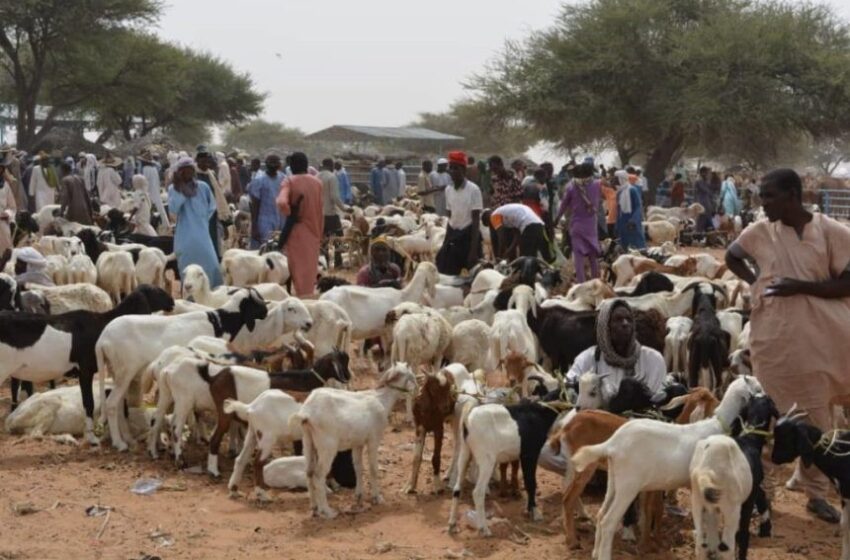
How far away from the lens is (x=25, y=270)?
11.0 metres

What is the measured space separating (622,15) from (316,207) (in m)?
25.1

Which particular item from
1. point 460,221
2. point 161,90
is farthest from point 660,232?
point 161,90

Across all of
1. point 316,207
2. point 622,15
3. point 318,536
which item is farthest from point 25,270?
point 622,15

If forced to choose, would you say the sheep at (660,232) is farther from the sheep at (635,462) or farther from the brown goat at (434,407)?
the sheep at (635,462)

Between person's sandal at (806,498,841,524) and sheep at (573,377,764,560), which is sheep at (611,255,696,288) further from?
sheep at (573,377,764,560)

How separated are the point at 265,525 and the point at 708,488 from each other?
2.38 metres

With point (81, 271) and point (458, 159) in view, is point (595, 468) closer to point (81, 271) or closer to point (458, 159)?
point (458, 159)

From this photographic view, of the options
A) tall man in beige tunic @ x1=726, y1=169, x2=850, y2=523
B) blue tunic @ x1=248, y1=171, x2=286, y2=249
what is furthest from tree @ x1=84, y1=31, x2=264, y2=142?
tall man in beige tunic @ x1=726, y1=169, x2=850, y2=523

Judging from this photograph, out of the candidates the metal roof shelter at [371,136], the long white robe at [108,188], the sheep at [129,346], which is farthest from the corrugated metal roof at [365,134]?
the sheep at [129,346]

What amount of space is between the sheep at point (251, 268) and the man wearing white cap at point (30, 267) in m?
1.95

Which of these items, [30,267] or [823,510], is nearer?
[823,510]

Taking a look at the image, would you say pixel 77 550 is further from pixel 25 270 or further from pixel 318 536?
pixel 25 270

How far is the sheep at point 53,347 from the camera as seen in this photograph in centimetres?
763

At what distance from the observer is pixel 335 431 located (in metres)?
6.27
